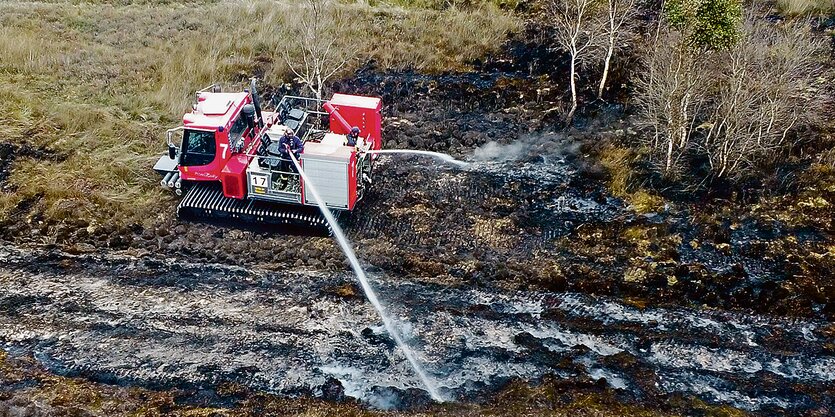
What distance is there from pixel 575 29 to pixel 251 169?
392 inches

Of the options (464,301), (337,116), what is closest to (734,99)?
(464,301)

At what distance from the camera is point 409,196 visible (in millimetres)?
15453

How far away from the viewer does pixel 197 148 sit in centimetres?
1428

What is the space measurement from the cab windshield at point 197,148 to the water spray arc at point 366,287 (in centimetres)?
176

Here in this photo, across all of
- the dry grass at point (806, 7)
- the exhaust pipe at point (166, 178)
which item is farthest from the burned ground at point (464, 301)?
the dry grass at point (806, 7)

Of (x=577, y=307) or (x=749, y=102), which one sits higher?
(x=749, y=102)

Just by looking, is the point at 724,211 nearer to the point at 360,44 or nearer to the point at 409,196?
the point at 409,196

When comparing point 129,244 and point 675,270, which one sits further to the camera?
point 129,244

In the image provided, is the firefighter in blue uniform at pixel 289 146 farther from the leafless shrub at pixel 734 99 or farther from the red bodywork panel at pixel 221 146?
the leafless shrub at pixel 734 99

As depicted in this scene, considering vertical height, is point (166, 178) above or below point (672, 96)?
below

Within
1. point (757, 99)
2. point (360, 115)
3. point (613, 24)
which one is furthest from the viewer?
point (613, 24)

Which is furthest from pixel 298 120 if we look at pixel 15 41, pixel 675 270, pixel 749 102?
pixel 15 41

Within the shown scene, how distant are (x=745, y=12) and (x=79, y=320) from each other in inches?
712

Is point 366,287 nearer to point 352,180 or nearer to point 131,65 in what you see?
point 352,180
